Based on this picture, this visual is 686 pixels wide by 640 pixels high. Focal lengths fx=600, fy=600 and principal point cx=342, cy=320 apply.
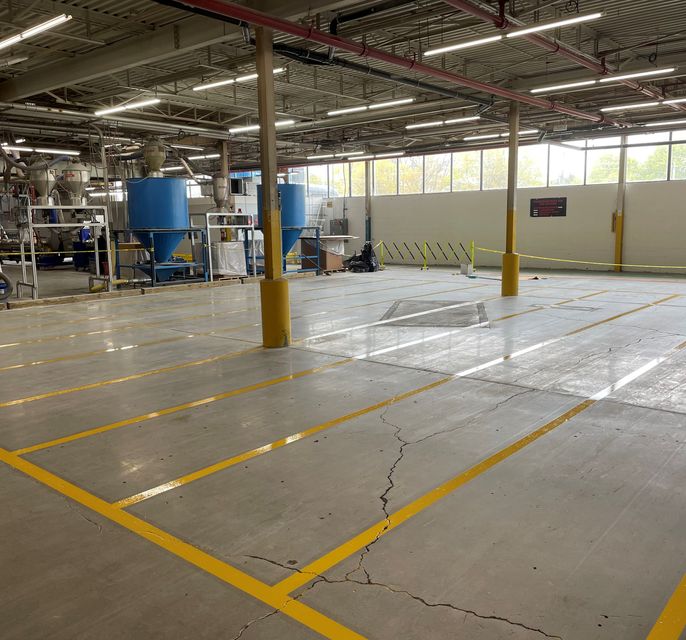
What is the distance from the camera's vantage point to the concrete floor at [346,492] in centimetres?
308

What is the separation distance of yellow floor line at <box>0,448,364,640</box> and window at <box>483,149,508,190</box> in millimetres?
26759

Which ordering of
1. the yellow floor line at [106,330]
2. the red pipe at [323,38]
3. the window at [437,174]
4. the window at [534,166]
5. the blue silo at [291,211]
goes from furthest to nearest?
the window at [437,174] → the window at [534,166] → the blue silo at [291,211] → the yellow floor line at [106,330] → the red pipe at [323,38]

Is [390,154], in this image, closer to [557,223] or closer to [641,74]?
[557,223]

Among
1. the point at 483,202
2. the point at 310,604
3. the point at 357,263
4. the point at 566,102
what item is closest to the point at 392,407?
the point at 310,604

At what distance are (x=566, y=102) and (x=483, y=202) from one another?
10.00 m

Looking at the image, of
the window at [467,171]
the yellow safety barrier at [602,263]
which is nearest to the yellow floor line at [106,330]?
the yellow safety barrier at [602,263]

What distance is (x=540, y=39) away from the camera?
10.7 m

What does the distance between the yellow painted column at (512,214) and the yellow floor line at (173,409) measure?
8836 mm

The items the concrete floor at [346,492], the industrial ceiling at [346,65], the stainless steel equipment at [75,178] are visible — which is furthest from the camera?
the stainless steel equipment at [75,178]

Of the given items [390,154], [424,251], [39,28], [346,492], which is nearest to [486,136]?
[390,154]

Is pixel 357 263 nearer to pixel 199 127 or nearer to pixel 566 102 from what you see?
pixel 199 127

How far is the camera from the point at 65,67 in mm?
13930

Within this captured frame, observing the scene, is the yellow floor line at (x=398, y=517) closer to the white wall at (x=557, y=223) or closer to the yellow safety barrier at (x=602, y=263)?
the yellow safety barrier at (x=602, y=263)

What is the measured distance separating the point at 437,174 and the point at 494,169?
10.2ft
